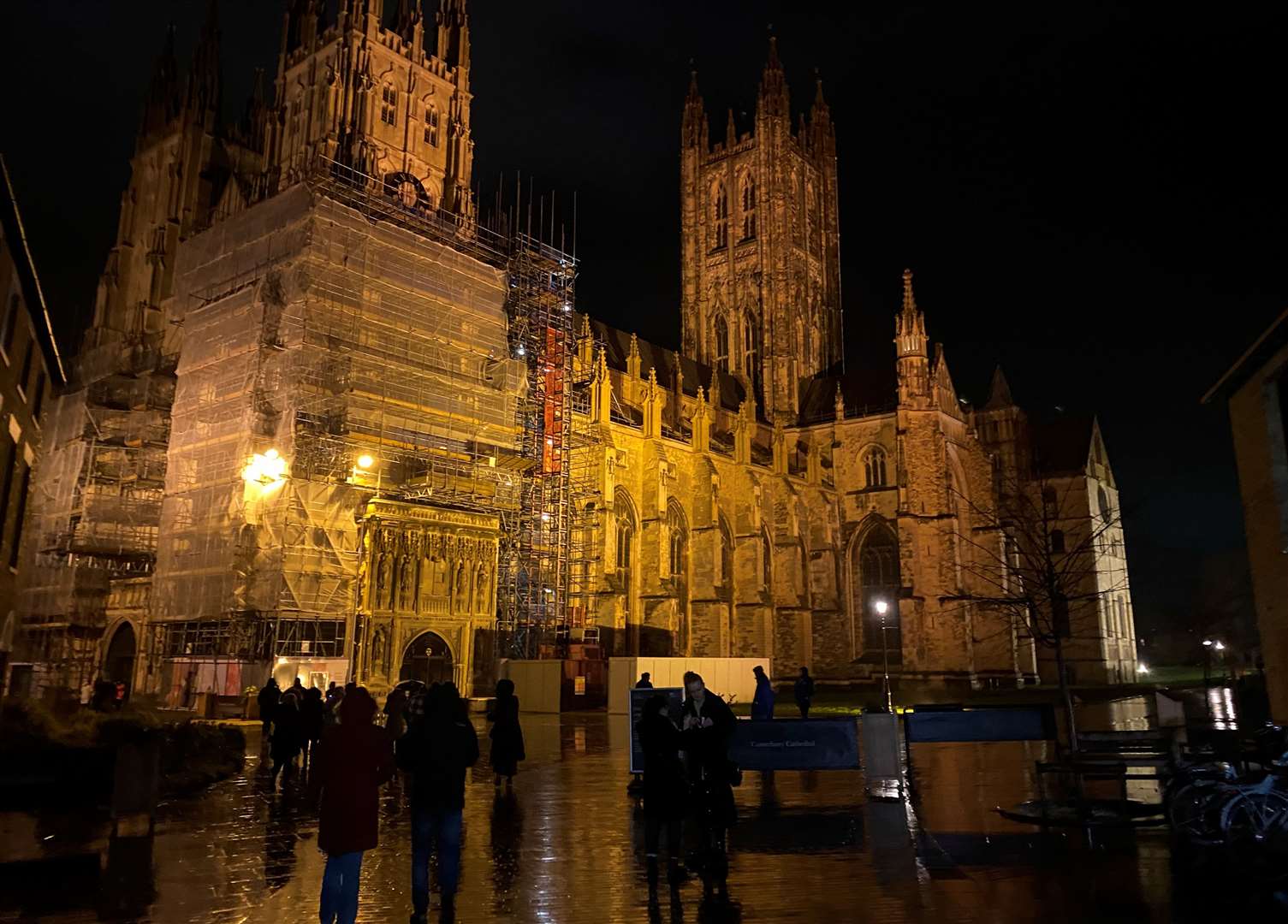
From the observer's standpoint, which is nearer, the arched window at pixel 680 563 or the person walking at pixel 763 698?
the person walking at pixel 763 698

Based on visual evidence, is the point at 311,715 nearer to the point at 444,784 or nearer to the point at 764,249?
the point at 444,784

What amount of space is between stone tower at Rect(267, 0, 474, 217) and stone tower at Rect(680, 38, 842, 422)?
2415 centimetres

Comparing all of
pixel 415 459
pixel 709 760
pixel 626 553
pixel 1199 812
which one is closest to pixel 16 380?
pixel 415 459

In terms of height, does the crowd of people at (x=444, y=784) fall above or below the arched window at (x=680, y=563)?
below

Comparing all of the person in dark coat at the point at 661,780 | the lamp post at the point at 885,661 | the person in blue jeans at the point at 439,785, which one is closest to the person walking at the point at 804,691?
the lamp post at the point at 885,661

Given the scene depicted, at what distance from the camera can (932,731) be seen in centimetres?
1228

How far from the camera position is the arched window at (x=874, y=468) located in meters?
52.2

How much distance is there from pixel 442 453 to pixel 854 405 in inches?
1228

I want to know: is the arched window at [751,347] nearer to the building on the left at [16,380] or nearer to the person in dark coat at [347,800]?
the building on the left at [16,380]

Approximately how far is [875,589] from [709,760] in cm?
4435

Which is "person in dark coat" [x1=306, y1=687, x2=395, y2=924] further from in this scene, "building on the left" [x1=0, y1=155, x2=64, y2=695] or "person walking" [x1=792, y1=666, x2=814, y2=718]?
"person walking" [x1=792, y1=666, x2=814, y2=718]

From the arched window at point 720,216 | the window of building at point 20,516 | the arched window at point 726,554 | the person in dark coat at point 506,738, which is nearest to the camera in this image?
the person in dark coat at point 506,738

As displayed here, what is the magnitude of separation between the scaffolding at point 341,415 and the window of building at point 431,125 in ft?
12.6

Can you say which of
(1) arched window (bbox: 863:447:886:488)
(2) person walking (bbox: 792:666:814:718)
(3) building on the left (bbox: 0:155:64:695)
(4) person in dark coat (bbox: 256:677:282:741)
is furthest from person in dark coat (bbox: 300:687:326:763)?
(1) arched window (bbox: 863:447:886:488)
